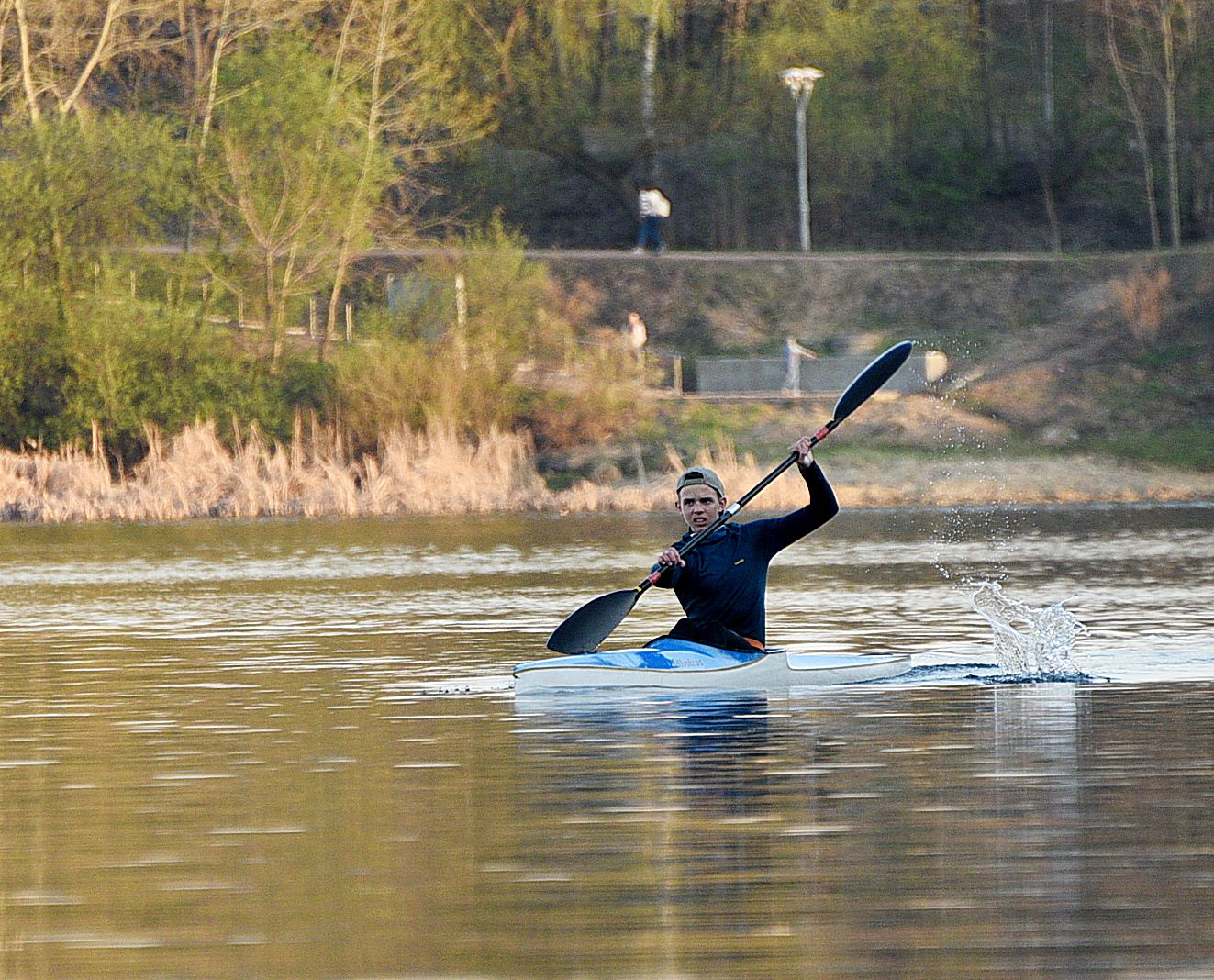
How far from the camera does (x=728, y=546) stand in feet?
53.0

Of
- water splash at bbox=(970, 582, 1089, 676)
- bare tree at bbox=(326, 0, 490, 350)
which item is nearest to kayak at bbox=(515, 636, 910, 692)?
water splash at bbox=(970, 582, 1089, 676)

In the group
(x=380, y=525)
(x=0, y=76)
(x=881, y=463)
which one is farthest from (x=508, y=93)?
(x=380, y=525)

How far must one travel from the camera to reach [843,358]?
50031 millimetres

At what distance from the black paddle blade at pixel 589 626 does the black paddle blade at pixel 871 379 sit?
7.04ft

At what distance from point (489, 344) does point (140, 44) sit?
10254 mm

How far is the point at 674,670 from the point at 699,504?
3.56ft

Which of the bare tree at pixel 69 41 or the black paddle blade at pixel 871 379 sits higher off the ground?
the bare tree at pixel 69 41

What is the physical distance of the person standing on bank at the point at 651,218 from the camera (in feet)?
183

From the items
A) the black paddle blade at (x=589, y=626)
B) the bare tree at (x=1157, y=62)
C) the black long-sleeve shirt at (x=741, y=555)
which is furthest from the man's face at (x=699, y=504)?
the bare tree at (x=1157, y=62)

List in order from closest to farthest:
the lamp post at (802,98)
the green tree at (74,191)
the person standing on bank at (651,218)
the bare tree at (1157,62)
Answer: the green tree at (74,191), the lamp post at (802,98), the person standing on bank at (651,218), the bare tree at (1157,62)

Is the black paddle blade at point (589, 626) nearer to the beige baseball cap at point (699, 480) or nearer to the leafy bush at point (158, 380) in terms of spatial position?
the beige baseball cap at point (699, 480)

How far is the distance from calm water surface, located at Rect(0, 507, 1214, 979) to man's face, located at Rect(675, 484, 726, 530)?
1131 millimetres

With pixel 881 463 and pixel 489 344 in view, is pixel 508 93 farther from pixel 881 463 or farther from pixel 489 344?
pixel 881 463

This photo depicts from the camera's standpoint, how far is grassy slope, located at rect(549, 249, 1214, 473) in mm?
47406
